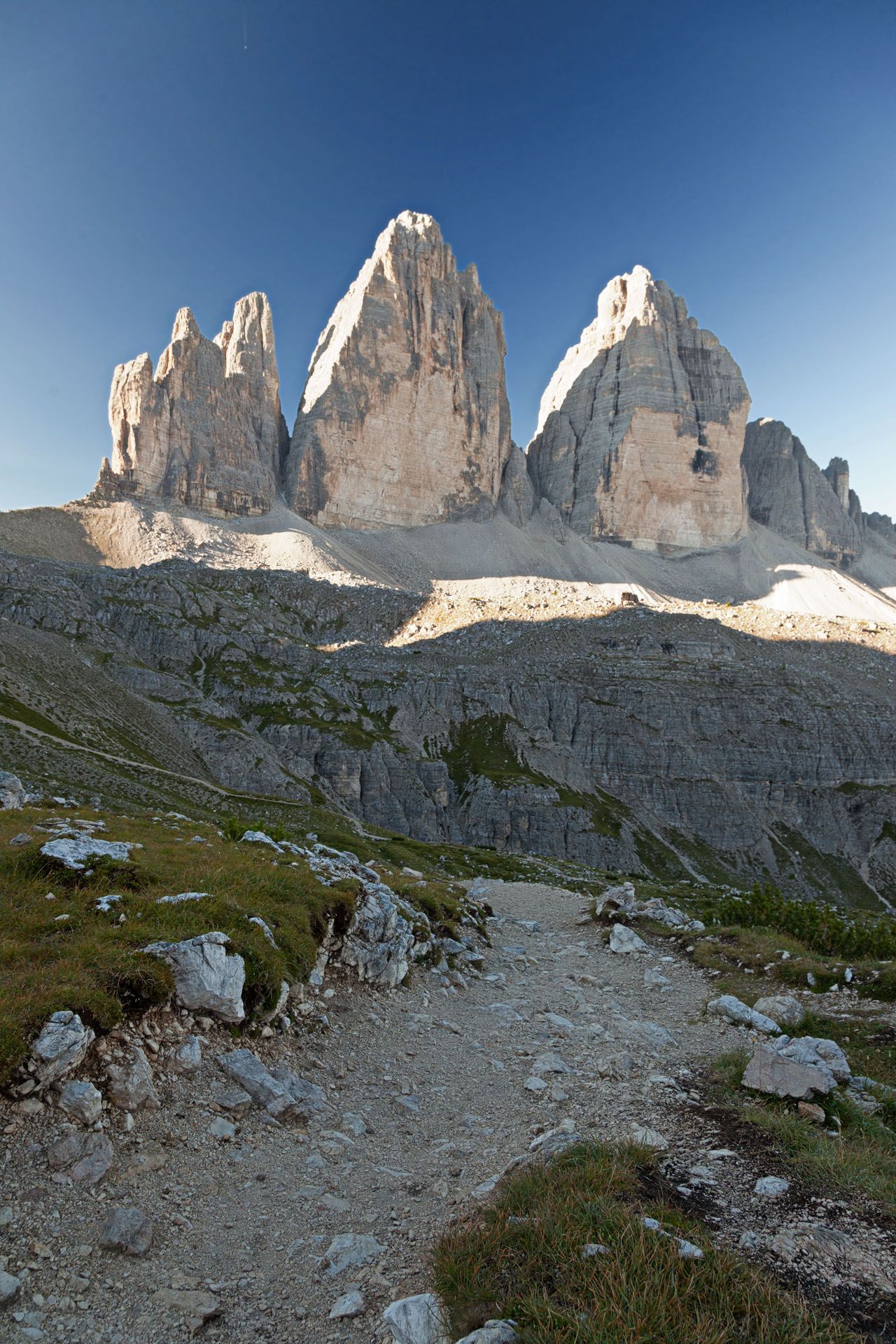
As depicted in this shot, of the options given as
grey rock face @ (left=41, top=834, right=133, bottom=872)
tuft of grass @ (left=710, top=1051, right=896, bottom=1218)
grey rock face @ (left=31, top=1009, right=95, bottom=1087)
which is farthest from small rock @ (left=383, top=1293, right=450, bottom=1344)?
grey rock face @ (left=41, top=834, right=133, bottom=872)

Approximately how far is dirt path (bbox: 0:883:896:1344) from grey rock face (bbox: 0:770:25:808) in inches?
679

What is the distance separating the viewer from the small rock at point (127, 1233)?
627 centimetres

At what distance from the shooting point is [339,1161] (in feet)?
28.2

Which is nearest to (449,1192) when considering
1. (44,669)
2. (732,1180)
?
(732,1180)

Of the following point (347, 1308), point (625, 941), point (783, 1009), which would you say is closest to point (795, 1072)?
point (783, 1009)

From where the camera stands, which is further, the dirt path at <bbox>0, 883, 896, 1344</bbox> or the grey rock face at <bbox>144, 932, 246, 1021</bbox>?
the grey rock face at <bbox>144, 932, 246, 1021</bbox>

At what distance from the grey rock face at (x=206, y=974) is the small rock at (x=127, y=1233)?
129 inches

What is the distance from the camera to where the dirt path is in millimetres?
5875

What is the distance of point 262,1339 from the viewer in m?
5.57

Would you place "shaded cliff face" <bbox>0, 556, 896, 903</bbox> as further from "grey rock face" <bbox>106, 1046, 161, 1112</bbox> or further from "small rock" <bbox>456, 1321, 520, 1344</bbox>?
"small rock" <bbox>456, 1321, 520, 1344</bbox>

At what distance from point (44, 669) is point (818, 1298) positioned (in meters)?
91.1

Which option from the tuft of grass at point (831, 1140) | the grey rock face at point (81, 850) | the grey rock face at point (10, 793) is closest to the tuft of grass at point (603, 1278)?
the tuft of grass at point (831, 1140)

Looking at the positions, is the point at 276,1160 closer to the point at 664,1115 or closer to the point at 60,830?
the point at 664,1115

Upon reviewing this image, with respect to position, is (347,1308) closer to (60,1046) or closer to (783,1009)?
(60,1046)
